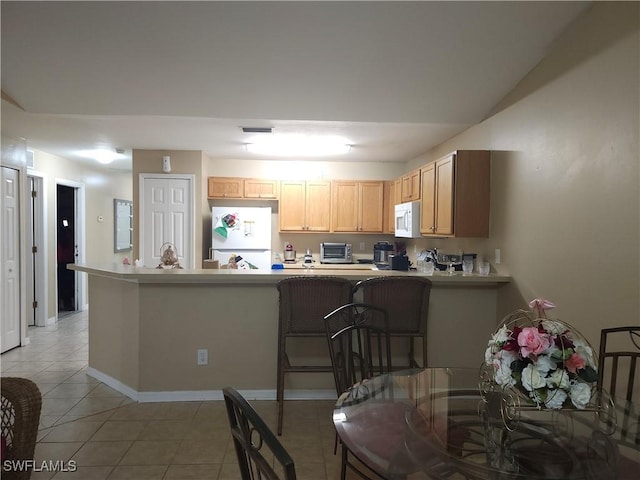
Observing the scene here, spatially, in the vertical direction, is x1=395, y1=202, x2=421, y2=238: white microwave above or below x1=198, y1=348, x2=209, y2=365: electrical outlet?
above

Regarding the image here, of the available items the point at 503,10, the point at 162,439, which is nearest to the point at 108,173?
the point at 162,439

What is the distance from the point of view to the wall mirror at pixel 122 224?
24.5ft

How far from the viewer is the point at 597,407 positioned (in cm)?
159

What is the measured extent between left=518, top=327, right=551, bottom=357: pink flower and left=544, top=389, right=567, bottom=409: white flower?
0.42ft

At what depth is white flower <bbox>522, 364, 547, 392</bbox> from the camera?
1.25 meters

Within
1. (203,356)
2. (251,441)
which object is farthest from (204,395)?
(251,441)

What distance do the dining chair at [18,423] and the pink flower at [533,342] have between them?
1.92m

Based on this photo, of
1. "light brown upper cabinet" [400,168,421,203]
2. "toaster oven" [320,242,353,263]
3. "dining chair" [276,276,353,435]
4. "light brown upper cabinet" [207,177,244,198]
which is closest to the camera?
"dining chair" [276,276,353,435]

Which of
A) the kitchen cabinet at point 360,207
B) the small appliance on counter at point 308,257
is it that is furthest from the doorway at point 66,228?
the kitchen cabinet at point 360,207

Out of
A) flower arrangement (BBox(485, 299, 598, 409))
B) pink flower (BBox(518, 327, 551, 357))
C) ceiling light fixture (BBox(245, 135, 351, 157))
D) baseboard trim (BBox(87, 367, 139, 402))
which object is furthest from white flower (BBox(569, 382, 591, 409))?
ceiling light fixture (BBox(245, 135, 351, 157))

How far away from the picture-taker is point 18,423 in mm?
1661

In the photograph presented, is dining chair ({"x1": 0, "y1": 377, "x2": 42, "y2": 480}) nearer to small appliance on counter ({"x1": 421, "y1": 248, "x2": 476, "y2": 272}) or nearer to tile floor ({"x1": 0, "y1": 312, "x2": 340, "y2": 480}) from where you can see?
tile floor ({"x1": 0, "y1": 312, "x2": 340, "y2": 480})

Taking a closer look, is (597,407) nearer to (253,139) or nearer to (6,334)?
(253,139)

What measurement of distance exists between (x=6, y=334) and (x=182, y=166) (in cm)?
275
